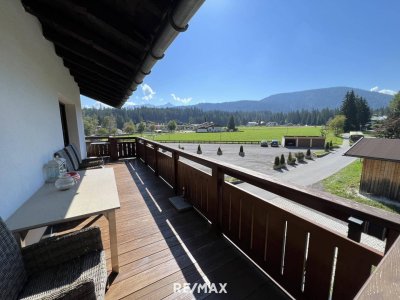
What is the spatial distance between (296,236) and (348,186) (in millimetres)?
15930

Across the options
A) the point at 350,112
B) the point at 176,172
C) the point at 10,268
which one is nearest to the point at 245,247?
the point at 10,268

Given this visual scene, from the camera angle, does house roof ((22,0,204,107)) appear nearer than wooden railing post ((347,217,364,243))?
No

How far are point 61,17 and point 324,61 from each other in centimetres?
6946

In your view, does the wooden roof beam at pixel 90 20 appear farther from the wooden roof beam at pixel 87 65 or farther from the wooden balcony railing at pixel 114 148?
the wooden balcony railing at pixel 114 148

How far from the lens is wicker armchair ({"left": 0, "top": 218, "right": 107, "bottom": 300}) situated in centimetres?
98

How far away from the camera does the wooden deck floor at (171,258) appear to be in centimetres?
158

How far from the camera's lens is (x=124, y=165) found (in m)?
6.04

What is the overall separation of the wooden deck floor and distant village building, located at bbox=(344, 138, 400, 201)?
13432 mm

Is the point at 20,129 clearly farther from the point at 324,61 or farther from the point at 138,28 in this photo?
the point at 324,61

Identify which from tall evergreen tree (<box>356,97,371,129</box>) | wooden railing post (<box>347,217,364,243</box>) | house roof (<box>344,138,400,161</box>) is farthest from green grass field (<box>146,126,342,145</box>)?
wooden railing post (<box>347,217,364,243</box>)

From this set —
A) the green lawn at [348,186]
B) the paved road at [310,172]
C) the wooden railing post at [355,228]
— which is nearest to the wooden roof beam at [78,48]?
the wooden railing post at [355,228]

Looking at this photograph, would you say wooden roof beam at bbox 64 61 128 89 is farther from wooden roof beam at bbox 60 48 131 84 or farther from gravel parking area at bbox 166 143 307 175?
gravel parking area at bbox 166 143 307 175

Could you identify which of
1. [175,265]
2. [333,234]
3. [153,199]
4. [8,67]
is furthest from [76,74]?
[333,234]

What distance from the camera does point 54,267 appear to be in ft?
4.23
